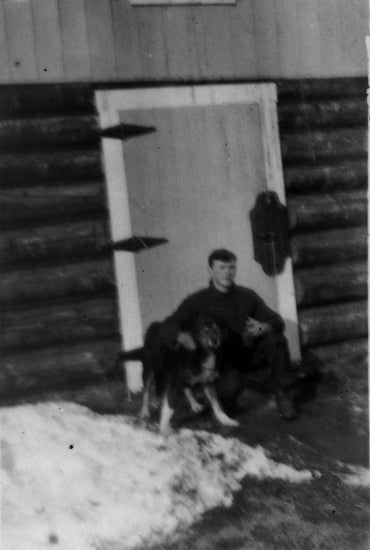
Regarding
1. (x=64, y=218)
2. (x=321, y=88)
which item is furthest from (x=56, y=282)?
(x=321, y=88)

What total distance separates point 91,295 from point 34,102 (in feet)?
4.07

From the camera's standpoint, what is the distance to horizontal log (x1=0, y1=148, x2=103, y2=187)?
13.0 feet

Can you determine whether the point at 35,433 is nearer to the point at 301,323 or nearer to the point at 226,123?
the point at 301,323

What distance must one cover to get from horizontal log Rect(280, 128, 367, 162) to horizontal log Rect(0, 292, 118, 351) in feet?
5.25

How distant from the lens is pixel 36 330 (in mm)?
4062

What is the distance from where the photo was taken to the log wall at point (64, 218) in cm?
398

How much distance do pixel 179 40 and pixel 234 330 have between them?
74.1 inches

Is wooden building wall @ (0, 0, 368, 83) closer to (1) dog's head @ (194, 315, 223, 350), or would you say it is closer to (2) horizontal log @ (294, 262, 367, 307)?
(2) horizontal log @ (294, 262, 367, 307)

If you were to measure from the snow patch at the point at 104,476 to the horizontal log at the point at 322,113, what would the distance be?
2194 mm

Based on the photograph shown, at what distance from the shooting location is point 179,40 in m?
4.13

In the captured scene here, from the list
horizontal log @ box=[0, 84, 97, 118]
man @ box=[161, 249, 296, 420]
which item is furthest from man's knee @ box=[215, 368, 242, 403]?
horizontal log @ box=[0, 84, 97, 118]

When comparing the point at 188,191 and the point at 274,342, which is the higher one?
the point at 188,191

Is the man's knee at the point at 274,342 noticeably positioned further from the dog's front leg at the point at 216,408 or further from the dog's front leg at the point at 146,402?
the dog's front leg at the point at 146,402

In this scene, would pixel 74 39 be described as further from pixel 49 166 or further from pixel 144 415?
pixel 144 415
